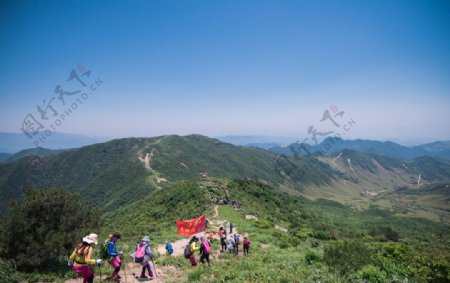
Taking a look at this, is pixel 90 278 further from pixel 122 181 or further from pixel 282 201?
pixel 122 181

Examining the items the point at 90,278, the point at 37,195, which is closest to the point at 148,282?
the point at 90,278

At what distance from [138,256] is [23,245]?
517cm

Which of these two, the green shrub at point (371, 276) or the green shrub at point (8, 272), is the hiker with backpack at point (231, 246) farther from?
the green shrub at point (8, 272)

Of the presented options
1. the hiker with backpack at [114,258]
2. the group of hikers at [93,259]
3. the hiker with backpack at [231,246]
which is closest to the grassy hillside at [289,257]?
the hiker with backpack at [231,246]

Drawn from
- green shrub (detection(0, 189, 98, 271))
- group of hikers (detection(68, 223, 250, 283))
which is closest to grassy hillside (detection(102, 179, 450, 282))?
group of hikers (detection(68, 223, 250, 283))

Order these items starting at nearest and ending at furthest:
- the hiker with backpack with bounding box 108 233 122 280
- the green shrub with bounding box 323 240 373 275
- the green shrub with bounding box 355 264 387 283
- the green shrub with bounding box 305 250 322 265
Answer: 1. the green shrub with bounding box 355 264 387 283
2. the hiker with backpack with bounding box 108 233 122 280
3. the green shrub with bounding box 323 240 373 275
4. the green shrub with bounding box 305 250 322 265

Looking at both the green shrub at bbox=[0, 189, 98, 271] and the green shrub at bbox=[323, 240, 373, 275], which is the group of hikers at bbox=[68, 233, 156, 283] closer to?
the green shrub at bbox=[0, 189, 98, 271]

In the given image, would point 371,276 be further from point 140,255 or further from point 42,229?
point 42,229

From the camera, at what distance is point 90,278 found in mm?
10305

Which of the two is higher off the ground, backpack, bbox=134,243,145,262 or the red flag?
backpack, bbox=134,243,145,262

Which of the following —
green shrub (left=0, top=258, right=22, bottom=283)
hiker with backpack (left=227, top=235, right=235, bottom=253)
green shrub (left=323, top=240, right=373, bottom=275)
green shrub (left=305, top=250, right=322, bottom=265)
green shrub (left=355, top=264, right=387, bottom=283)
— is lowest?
hiker with backpack (left=227, top=235, right=235, bottom=253)

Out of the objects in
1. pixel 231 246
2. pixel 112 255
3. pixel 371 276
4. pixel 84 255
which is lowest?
pixel 231 246

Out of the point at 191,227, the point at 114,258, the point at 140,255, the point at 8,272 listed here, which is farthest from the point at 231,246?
the point at 8,272

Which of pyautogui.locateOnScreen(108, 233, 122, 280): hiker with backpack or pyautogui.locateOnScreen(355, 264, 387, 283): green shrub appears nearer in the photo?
pyautogui.locateOnScreen(355, 264, 387, 283): green shrub
